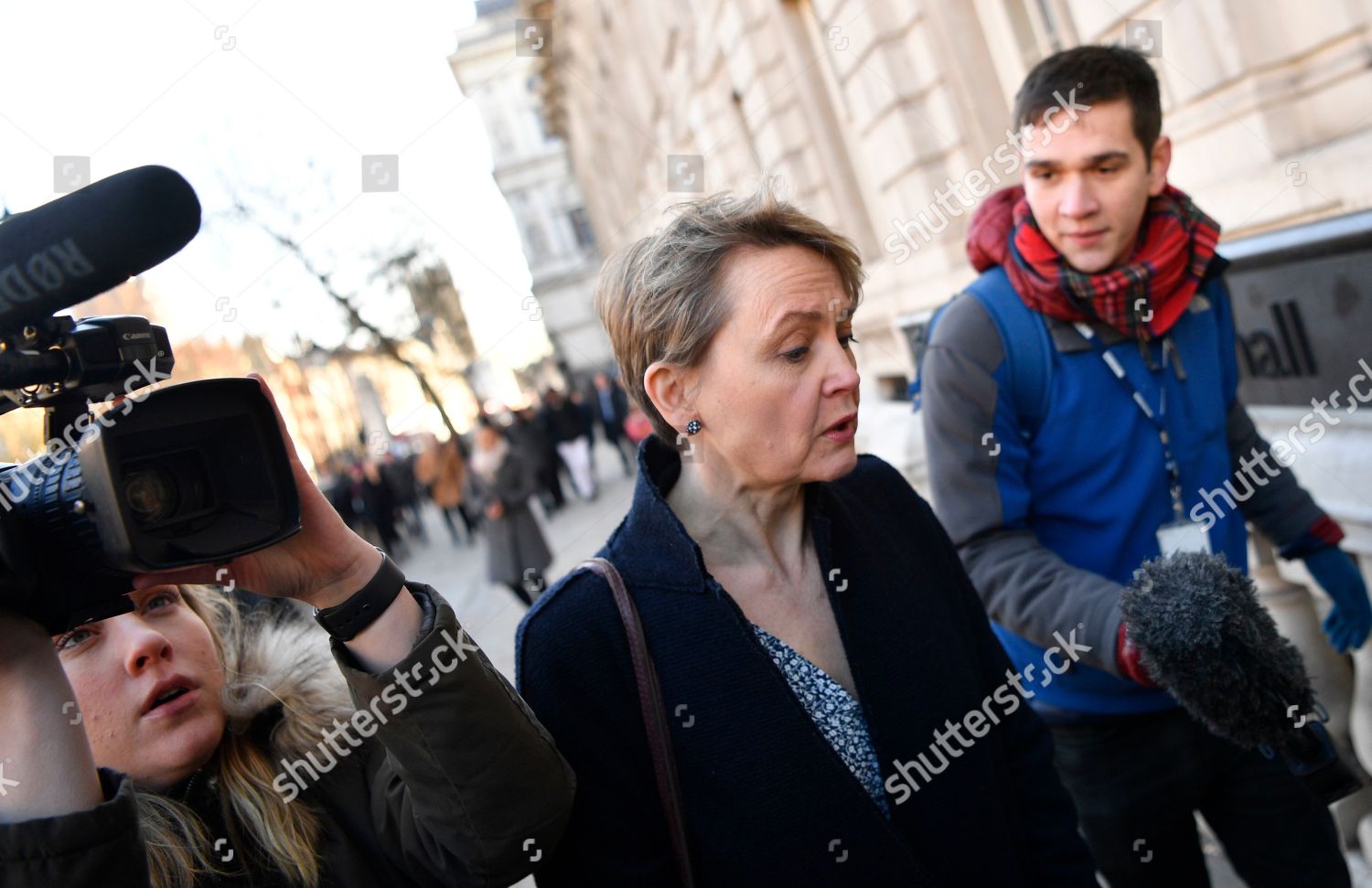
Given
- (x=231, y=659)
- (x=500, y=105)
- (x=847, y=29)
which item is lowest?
(x=231, y=659)

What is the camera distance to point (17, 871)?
3.76 ft

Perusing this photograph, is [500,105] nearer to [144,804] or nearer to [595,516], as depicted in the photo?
[595,516]

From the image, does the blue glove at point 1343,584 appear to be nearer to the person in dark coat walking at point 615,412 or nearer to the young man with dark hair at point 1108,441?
the young man with dark hair at point 1108,441

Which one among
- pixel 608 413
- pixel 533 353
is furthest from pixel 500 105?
pixel 608 413

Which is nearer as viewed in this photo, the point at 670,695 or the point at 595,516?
the point at 670,695

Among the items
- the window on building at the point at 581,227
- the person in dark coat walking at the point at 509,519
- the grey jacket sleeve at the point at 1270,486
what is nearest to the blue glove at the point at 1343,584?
the grey jacket sleeve at the point at 1270,486

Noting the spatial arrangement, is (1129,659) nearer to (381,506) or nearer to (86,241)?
(86,241)

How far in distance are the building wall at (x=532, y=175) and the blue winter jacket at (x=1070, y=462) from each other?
39.8m

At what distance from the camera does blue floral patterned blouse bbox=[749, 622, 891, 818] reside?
172 centimetres

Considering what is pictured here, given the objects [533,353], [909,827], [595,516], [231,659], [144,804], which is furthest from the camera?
[533,353]

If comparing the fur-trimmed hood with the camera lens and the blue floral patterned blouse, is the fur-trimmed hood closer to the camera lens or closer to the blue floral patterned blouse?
the camera lens

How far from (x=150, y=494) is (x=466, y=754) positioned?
0.50 metres

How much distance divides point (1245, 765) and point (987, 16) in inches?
195

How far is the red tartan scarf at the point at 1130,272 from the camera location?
2.13 meters
